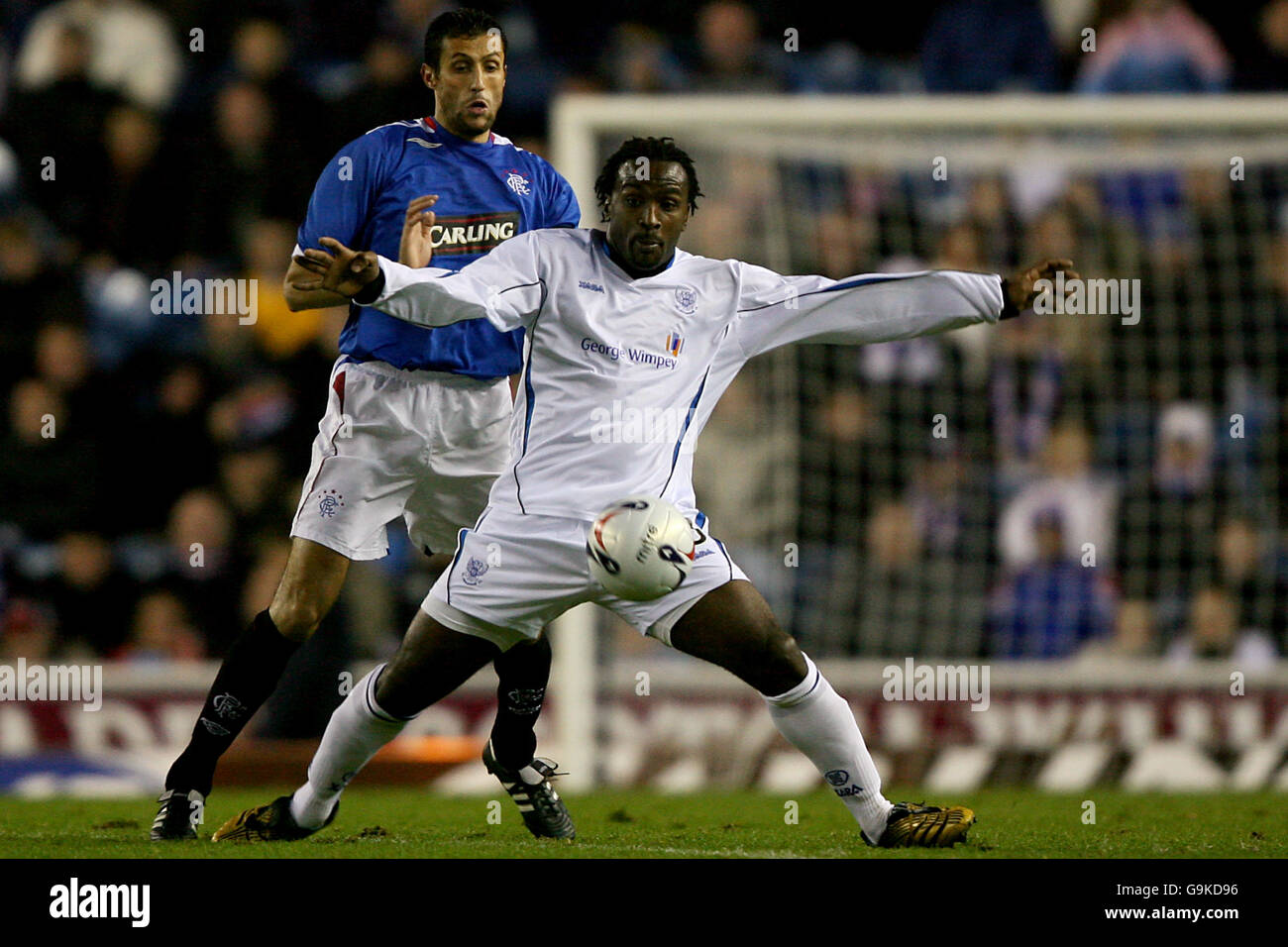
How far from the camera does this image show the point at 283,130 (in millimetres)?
11359

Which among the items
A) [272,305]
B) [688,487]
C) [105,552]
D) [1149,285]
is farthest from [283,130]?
[688,487]

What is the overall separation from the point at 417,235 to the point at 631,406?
964 mm

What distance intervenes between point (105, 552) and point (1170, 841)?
655 centimetres

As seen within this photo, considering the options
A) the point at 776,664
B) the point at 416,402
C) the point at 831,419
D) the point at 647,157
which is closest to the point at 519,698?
the point at 416,402

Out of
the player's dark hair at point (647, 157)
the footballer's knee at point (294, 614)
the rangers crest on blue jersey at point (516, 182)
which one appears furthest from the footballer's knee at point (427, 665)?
Result: the rangers crest on blue jersey at point (516, 182)

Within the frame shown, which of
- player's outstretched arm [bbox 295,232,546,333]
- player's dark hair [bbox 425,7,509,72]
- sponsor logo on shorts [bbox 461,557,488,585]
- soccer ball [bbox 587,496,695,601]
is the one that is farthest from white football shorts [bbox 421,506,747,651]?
player's dark hair [bbox 425,7,509,72]

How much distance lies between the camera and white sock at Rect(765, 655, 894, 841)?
566cm

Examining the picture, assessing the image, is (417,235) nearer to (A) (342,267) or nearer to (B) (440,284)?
(B) (440,284)

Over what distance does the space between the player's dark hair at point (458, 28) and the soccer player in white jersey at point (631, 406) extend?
78 centimetres

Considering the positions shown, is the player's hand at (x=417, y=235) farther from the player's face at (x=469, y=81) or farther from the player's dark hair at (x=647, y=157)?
the player's dark hair at (x=647, y=157)

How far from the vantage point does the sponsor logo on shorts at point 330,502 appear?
6277 millimetres

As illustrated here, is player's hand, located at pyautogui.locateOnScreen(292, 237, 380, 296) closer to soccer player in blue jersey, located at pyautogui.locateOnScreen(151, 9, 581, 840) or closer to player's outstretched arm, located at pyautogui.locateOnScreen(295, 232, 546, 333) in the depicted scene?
player's outstretched arm, located at pyautogui.locateOnScreen(295, 232, 546, 333)

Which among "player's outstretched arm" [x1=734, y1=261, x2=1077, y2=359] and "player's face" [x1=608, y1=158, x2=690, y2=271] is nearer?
"player's face" [x1=608, y1=158, x2=690, y2=271]
